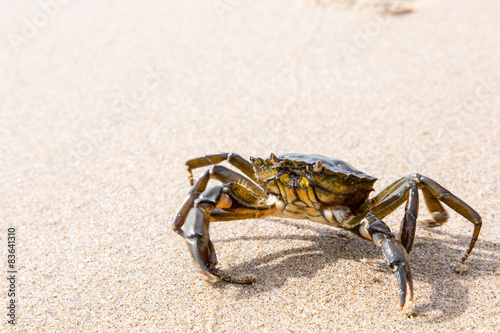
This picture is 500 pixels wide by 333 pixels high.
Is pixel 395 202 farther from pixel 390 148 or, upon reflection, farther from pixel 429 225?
pixel 390 148

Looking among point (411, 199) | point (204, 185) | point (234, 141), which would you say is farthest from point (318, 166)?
point (234, 141)

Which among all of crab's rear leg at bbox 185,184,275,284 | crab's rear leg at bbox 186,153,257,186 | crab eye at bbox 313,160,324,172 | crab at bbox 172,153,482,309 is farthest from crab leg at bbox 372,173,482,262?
crab's rear leg at bbox 186,153,257,186

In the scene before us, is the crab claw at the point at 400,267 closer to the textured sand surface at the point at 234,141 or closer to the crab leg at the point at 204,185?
the textured sand surface at the point at 234,141

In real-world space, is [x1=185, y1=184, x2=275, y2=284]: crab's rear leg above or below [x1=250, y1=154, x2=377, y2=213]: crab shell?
below

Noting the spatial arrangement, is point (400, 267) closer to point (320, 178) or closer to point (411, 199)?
point (411, 199)

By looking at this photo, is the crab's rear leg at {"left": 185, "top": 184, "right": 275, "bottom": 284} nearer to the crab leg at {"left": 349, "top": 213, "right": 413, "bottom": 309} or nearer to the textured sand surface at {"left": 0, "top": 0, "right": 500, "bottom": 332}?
the textured sand surface at {"left": 0, "top": 0, "right": 500, "bottom": 332}

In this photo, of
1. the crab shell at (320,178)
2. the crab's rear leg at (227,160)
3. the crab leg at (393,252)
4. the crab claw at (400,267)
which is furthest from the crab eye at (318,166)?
the crab's rear leg at (227,160)
